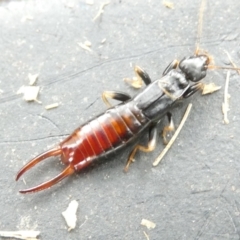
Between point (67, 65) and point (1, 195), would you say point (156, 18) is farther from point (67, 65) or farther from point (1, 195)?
point (1, 195)

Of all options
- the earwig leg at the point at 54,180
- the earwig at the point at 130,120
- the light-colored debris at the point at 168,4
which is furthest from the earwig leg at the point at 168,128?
the light-colored debris at the point at 168,4

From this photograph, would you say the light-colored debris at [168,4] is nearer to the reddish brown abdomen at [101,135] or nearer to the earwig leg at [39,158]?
the reddish brown abdomen at [101,135]

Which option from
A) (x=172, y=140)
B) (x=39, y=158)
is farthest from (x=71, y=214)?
(x=172, y=140)

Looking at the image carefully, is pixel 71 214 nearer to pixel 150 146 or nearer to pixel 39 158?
pixel 39 158

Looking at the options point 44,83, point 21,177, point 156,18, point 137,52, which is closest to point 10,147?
point 21,177

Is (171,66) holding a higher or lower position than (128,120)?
higher

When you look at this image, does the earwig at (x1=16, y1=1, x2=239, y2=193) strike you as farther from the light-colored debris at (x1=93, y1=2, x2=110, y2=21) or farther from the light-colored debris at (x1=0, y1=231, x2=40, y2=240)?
the light-colored debris at (x1=93, y1=2, x2=110, y2=21)

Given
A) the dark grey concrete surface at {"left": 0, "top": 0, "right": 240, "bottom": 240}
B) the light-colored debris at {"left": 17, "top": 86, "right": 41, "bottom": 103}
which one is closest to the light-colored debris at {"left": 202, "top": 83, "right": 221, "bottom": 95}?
the dark grey concrete surface at {"left": 0, "top": 0, "right": 240, "bottom": 240}

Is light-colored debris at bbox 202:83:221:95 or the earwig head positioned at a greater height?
the earwig head
